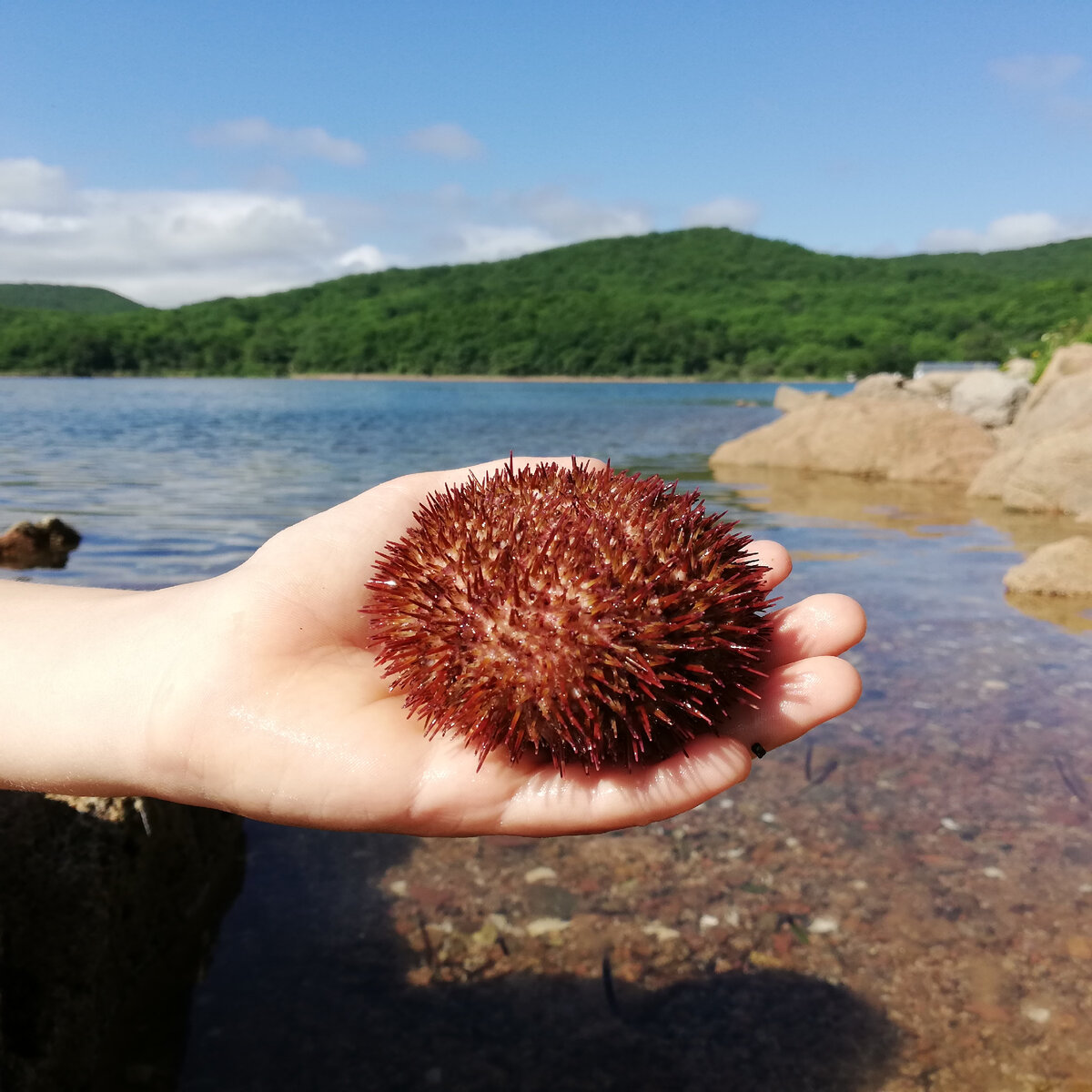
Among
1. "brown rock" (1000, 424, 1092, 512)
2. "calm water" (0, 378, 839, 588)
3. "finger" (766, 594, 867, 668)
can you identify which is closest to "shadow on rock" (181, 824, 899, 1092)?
"finger" (766, 594, 867, 668)

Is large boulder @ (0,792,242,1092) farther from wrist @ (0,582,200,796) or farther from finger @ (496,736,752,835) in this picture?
finger @ (496,736,752,835)

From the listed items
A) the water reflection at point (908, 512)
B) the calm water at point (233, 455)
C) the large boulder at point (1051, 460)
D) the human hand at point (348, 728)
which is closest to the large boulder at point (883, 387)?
the calm water at point (233, 455)

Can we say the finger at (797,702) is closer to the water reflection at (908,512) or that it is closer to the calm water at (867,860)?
the calm water at (867,860)

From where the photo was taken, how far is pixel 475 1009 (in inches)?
162

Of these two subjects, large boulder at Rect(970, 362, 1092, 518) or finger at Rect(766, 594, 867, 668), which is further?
large boulder at Rect(970, 362, 1092, 518)

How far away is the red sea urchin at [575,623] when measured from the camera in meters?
2.41

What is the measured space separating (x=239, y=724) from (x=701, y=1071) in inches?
95.0

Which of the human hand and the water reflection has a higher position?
the human hand

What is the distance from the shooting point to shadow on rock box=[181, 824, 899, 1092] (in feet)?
12.5

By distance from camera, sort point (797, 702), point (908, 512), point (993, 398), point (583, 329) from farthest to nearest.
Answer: point (583, 329) < point (993, 398) < point (908, 512) < point (797, 702)

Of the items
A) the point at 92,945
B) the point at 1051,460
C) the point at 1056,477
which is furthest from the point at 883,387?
the point at 92,945

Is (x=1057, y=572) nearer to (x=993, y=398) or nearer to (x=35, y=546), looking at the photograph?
(x=35, y=546)

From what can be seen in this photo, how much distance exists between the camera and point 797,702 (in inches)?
110

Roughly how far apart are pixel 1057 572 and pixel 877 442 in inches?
421
